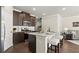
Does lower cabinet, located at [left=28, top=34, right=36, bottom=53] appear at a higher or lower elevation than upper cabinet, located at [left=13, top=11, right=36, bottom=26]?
lower

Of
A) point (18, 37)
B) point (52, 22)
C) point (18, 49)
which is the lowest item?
point (18, 49)

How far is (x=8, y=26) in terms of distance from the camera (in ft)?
10.7

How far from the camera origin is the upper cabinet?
2.83m

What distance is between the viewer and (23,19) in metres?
3.04

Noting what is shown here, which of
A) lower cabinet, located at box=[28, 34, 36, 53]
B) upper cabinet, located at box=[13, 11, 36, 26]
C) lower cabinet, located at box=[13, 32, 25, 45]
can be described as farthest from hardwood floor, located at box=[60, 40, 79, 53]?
lower cabinet, located at box=[13, 32, 25, 45]

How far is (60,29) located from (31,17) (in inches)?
34.2

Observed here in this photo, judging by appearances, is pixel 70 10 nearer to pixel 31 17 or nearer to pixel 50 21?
pixel 50 21

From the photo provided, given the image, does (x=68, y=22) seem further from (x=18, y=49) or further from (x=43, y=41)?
(x=18, y=49)

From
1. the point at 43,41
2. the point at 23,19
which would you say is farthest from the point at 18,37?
the point at 43,41

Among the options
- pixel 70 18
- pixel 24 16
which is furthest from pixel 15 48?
pixel 70 18

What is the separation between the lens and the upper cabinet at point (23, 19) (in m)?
2.83

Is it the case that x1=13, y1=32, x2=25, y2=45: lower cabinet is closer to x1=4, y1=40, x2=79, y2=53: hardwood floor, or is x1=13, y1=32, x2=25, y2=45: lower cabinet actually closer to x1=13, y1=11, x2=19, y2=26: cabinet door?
x1=4, y1=40, x2=79, y2=53: hardwood floor

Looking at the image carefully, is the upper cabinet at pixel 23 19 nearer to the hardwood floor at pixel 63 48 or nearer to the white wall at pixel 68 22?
the hardwood floor at pixel 63 48
